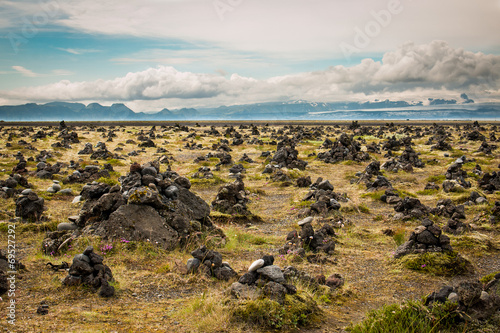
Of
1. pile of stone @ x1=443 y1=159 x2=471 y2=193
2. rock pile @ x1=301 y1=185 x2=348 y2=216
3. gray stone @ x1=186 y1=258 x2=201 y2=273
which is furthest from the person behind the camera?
pile of stone @ x1=443 y1=159 x2=471 y2=193

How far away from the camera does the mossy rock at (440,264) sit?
11.7 m

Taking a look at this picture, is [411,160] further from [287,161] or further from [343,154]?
[287,161]

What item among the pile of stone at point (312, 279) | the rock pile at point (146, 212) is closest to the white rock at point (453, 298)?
the pile of stone at point (312, 279)

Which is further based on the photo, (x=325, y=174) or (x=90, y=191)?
(x=325, y=174)

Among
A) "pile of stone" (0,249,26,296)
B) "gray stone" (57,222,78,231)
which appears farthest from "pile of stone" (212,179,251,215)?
"pile of stone" (0,249,26,296)

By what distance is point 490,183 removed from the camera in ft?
82.6

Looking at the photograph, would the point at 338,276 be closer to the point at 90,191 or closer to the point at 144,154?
the point at 90,191

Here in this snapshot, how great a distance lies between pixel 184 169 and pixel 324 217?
23.1 metres

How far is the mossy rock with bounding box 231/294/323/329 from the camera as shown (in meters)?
7.60

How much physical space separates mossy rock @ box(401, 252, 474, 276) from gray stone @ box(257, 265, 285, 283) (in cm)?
612

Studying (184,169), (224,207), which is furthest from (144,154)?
(224,207)

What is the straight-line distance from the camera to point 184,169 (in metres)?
38.3

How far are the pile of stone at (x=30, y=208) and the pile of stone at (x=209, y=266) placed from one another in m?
10.4

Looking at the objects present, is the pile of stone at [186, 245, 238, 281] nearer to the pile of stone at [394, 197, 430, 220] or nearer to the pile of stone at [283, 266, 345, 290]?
the pile of stone at [283, 266, 345, 290]
